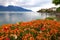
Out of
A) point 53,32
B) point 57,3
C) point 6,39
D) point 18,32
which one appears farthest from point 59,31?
point 57,3

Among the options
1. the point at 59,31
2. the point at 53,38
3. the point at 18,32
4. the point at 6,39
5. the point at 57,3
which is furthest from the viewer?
the point at 57,3

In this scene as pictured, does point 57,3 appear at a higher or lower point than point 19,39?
lower

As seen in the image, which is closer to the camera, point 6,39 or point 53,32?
point 6,39

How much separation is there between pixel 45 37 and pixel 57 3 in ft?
232

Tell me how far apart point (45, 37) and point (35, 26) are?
4.11 feet

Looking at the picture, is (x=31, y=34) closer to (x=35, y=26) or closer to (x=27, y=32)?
(x=27, y=32)

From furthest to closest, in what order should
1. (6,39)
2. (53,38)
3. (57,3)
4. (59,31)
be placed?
(57,3), (59,31), (53,38), (6,39)

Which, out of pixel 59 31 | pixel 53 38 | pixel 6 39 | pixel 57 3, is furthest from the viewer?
pixel 57 3

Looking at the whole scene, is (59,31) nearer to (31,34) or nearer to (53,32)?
(53,32)

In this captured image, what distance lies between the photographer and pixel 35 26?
34.6 ft

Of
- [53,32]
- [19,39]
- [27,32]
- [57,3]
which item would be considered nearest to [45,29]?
[53,32]

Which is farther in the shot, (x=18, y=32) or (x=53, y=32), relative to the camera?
(x=53, y=32)

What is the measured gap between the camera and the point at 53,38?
10.0 m

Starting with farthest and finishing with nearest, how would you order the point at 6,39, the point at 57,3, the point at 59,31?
the point at 57,3
the point at 59,31
the point at 6,39
